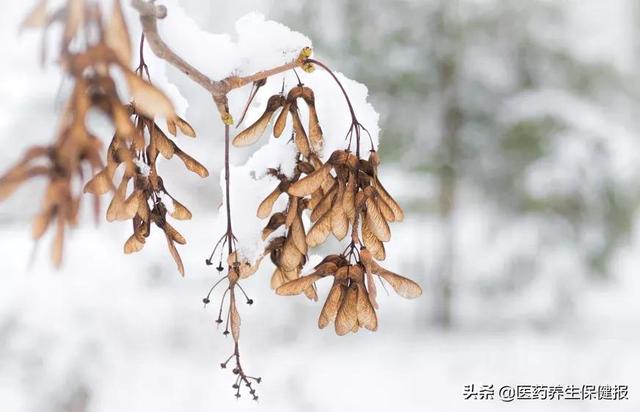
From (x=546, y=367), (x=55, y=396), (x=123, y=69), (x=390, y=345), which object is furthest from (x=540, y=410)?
(x=123, y=69)

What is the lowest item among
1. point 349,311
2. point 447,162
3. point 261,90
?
point 349,311

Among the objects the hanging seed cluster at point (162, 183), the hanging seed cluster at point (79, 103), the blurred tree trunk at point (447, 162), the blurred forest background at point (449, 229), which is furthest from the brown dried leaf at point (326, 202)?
the blurred tree trunk at point (447, 162)

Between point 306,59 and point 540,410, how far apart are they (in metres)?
1.70

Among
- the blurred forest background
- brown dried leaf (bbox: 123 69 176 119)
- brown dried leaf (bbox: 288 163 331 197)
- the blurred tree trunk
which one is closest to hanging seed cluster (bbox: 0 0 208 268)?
brown dried leaf (bbox: 123 69 176 119)

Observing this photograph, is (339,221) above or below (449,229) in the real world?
below

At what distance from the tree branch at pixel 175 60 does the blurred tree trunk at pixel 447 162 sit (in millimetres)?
2246

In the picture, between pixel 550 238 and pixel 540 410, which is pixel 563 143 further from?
pixel 540 410

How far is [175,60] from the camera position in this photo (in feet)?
0.82

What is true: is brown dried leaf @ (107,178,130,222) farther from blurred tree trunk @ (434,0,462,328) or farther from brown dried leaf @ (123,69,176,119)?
blurred tree trunk @ (434,0,462,328)

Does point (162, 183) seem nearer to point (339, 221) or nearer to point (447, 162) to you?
point (339, 221)

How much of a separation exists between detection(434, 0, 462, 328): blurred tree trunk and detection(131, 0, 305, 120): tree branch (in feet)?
7.37

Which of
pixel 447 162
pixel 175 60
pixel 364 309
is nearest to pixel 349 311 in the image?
pixel 364 309

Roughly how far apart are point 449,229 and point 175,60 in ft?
7.78

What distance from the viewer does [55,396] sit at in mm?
1704
